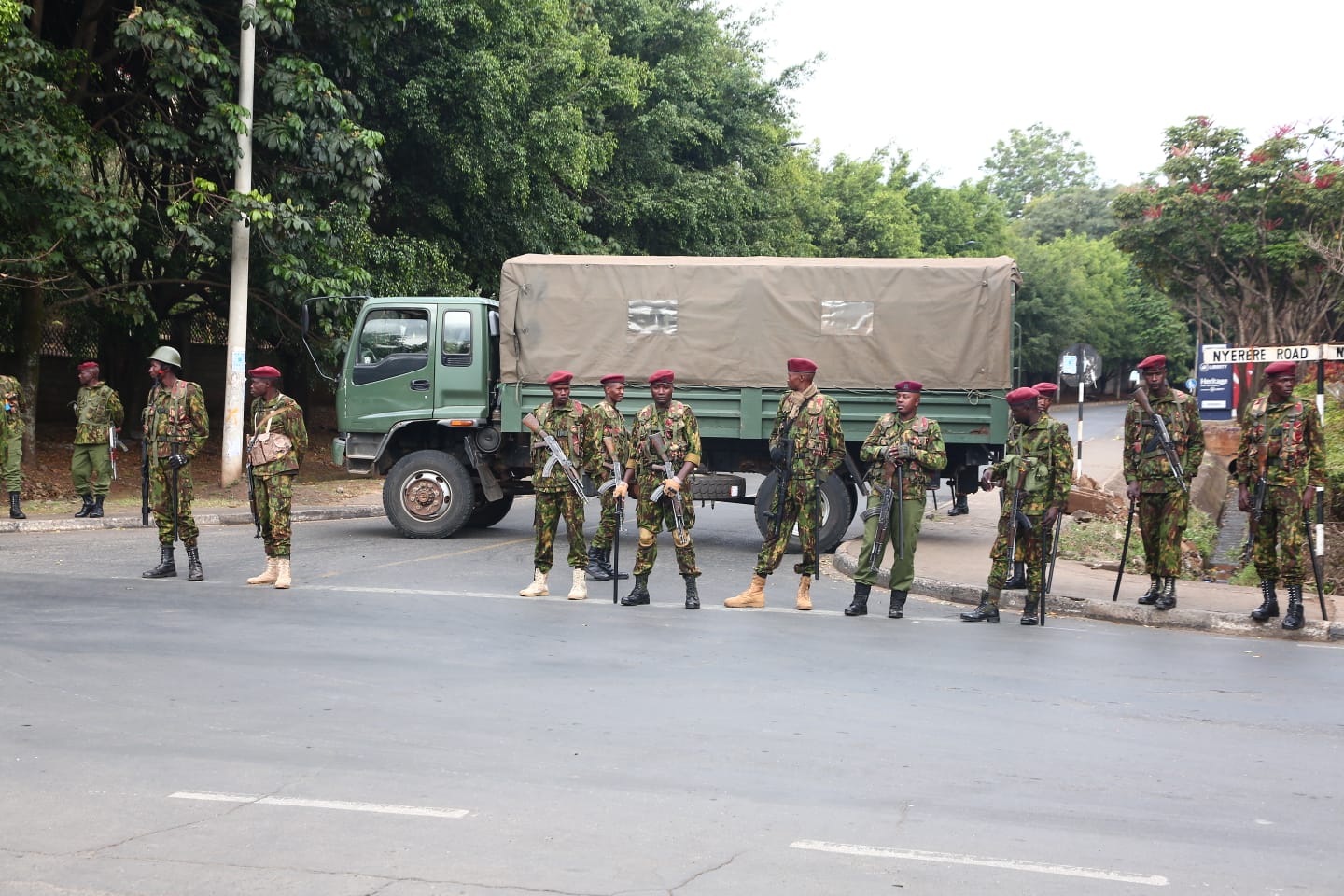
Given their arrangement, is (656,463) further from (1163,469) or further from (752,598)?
(1163,469)

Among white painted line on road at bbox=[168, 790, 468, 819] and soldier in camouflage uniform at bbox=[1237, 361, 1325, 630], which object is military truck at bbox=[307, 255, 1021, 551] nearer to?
soldier in camouflage uniform at bbox=[1237, 361, 1325, 630]

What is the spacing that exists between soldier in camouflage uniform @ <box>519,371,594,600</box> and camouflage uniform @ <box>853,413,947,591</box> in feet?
7.30

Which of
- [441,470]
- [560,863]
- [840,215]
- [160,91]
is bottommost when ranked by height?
[560,863]

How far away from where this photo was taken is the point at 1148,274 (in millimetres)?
36938

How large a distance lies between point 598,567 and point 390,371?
4108mm

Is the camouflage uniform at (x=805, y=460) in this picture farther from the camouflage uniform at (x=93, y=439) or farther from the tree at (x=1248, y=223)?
the tree at (x=1248, y=223)

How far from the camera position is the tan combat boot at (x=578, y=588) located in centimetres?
1070

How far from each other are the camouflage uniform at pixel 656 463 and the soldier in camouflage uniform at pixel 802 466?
2.04 ft

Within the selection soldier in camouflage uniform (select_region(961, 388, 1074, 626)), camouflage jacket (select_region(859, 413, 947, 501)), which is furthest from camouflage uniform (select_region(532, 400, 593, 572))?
soldier in camouflage uniform (select_region(961, 388, 1074, 626))

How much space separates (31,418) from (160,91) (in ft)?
17.0

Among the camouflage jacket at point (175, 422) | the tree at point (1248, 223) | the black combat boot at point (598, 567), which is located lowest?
the black combat boot at point (598, 567)

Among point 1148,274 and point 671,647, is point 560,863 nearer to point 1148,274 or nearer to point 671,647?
point 671,647

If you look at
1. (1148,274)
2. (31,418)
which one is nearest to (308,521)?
(31,418)

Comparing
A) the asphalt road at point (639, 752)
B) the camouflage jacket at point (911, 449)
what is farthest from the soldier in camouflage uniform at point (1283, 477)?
the camouflage jacket at point (911, 449)
